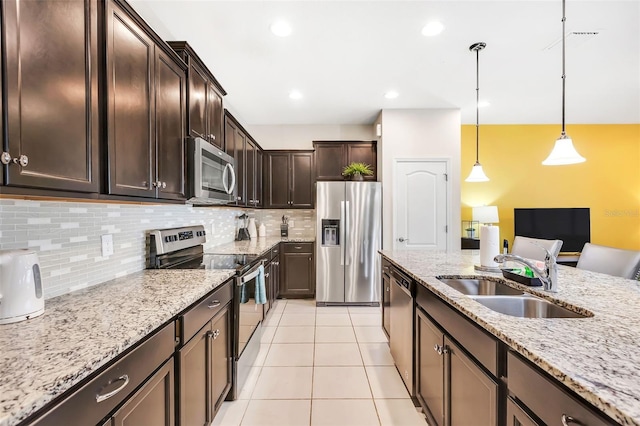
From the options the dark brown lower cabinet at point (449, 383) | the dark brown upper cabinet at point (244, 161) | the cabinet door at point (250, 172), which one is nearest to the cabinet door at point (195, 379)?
the dark brown lower cabinet at point (449, 383)

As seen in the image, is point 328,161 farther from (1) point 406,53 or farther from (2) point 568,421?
(2) point 568,421

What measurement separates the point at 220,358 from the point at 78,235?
105 centimetres

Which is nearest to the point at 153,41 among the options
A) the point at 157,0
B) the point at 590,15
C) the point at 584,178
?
the point at 157,0

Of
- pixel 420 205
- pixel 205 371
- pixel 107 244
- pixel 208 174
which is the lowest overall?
pixel 205 371

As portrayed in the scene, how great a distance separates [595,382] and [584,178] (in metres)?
5.78

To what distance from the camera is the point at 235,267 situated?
203 centimetres

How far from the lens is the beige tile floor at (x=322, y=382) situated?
1805mm

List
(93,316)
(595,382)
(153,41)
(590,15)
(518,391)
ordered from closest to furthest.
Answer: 1. (595,382)
2. (518,391)
3. (93,316)
4. (153,41)
5. (590,15)

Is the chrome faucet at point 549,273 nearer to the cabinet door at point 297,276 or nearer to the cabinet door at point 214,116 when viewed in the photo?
the cabinet door at point 214,116

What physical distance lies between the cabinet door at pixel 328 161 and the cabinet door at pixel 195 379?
3244mm

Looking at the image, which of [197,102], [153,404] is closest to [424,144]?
[197,102]

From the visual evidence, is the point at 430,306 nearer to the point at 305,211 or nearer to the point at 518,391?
the point at 518,391

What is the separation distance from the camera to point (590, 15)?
7.00ft

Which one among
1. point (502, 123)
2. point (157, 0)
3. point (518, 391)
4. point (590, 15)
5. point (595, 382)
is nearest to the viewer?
point (595, 382)
